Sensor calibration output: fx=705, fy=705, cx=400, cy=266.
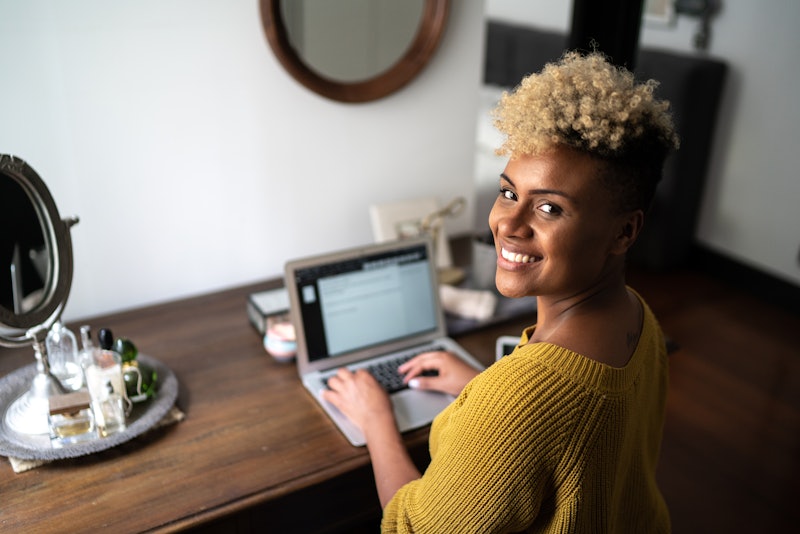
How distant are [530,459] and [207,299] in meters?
1.11

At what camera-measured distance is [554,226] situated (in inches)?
33.6

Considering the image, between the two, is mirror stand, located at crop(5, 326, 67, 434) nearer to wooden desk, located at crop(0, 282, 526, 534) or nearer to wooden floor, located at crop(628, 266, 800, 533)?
wooden desk, located at crop(0, 282, 526, 534)

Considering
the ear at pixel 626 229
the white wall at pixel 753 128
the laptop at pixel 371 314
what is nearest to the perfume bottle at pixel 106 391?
the laptop at pixel 371 314

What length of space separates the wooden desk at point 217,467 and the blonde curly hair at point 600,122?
0.62 metres

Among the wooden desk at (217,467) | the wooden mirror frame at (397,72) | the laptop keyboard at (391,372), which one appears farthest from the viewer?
the wooden mirror frame at (397,72)

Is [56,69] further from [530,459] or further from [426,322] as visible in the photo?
[530,459]

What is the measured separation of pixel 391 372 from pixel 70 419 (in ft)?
1.96

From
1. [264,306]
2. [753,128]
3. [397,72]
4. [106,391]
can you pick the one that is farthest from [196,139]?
[753,128]

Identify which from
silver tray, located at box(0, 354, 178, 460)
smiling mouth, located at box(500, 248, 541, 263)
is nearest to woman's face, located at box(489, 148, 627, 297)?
smiling mouth, located at box(500, 248, 541, 263)

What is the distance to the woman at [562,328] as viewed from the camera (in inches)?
32.8

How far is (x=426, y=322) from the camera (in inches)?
61.9

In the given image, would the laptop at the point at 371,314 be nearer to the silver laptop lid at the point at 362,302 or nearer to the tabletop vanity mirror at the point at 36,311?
the silver laptop lid at the point at 362,302

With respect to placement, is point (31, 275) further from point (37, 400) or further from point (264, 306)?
point (264, 306)

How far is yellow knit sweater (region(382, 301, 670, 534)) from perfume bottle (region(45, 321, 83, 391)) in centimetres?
74
